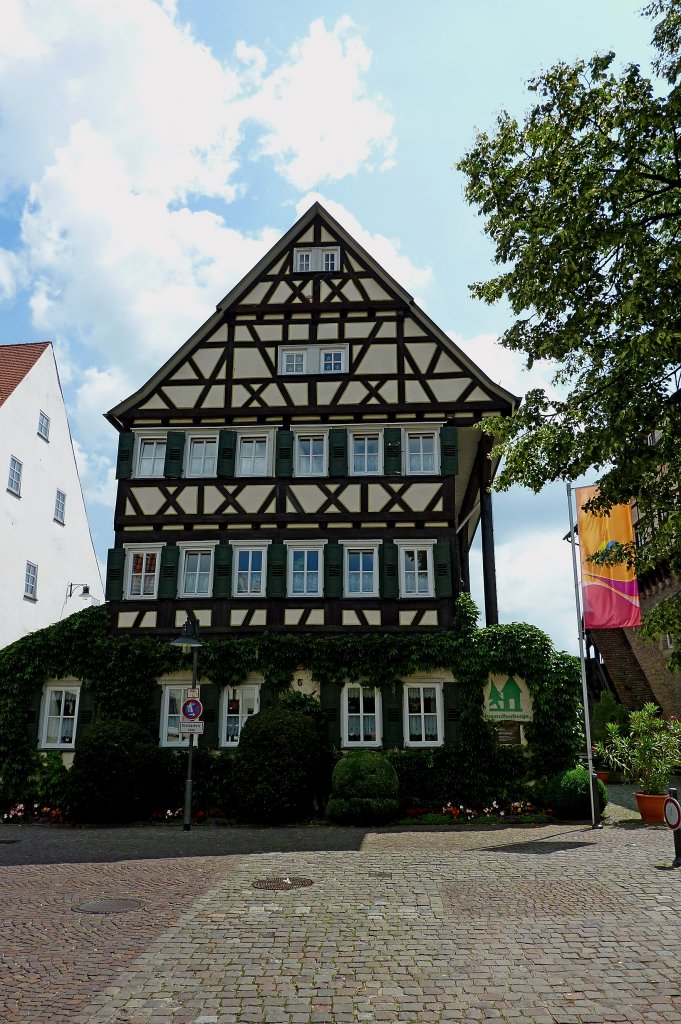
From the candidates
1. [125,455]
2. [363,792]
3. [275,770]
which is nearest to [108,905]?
[275,770]

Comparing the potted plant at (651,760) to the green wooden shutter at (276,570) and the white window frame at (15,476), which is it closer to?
the green wooden shutter at (276,570)

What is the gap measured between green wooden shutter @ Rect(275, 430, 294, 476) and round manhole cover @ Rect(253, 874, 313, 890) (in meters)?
12.9

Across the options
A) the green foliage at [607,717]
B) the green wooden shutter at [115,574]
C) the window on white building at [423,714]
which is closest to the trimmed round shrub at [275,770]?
the window on white building at [423,714]

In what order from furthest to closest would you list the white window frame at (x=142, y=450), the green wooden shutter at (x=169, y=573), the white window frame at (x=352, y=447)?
the white window frame at (x=142, y=450)
the white window frame at (x=352, y=447)
the green wooden shutter at (x=169, y=573)

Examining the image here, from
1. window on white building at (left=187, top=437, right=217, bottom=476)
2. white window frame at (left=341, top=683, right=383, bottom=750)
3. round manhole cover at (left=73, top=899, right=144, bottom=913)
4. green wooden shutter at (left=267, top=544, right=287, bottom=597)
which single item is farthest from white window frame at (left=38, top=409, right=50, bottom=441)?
round manhole cover at (left=73, top=899, right=144, bottom=913)

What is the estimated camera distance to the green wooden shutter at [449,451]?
2255cm

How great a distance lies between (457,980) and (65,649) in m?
17.0

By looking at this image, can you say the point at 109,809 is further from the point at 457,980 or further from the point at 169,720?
the point at 457,980

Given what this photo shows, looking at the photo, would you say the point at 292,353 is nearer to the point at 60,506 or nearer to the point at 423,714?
the point at 423,714

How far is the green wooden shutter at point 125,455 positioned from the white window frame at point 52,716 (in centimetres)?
580

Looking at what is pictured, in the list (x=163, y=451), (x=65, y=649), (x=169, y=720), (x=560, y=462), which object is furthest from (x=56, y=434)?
(x=560, y=462)

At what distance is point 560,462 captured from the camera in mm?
11297

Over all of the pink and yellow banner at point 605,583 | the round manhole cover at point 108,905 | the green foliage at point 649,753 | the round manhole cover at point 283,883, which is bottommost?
the round manhole cover at point 108,905

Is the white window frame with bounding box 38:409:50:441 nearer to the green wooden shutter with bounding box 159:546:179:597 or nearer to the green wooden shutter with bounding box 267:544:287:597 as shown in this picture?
the green wooden shutter with bounding box 159:546:179:597
